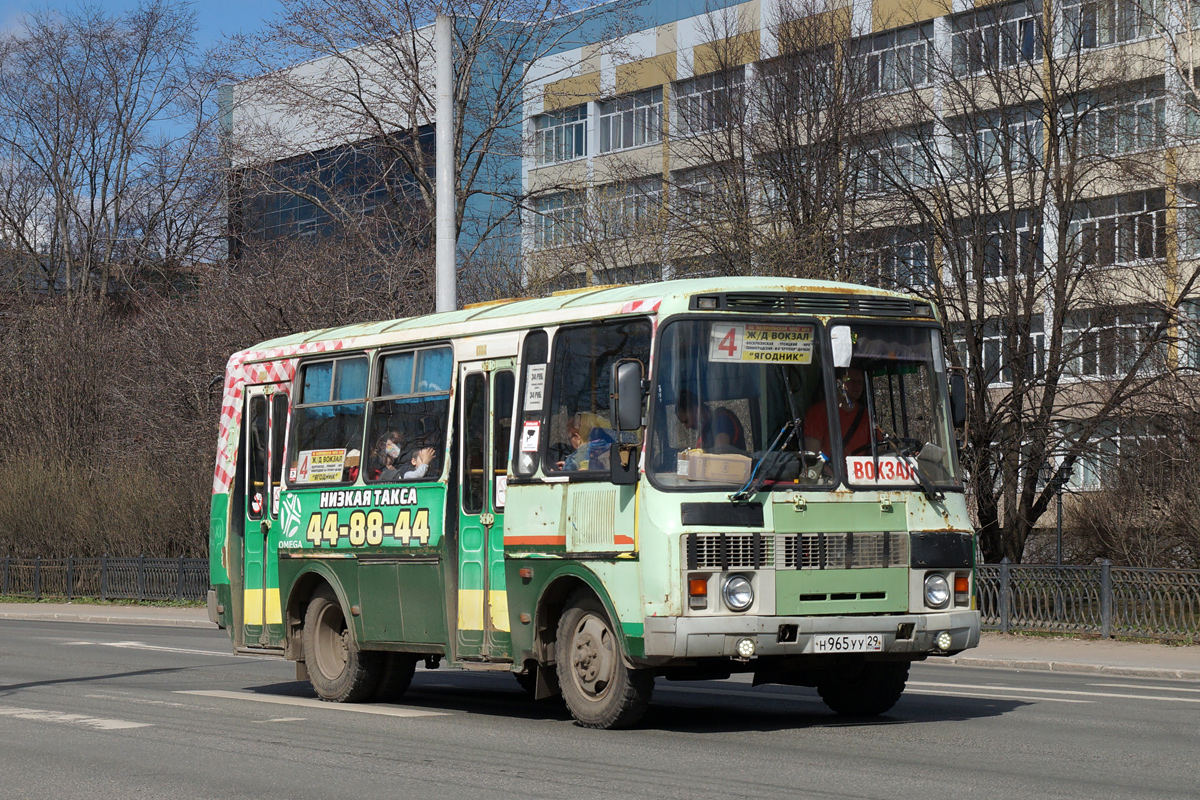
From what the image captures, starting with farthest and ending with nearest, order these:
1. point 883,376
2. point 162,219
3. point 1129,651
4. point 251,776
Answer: point 162,219 < point 1129,651 < point 883,376 < point 251,776

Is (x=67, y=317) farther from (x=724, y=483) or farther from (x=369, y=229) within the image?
(x=724, y=483)

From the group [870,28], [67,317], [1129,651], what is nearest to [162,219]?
[67,317]

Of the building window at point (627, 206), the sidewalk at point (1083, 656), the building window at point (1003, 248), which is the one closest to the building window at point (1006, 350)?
the building window at point (1003, 248)

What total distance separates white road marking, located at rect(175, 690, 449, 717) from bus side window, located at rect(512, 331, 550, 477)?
2298 millimetres

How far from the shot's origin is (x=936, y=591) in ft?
36.3

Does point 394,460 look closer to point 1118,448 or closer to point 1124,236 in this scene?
point 1118,448

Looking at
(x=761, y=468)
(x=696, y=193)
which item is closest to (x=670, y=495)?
(x=761, y=468)

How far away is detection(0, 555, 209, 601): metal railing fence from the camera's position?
3578 cm

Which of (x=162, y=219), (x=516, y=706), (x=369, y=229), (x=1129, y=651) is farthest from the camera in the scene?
(x=162, y=219)

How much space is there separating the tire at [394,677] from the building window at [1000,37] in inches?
700

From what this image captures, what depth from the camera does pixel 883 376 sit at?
1134 centimetres

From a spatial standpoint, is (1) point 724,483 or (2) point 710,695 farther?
(2) point 710,695

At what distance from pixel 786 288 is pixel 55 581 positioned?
3279cm

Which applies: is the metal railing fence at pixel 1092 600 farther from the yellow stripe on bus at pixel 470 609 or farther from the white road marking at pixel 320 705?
the yellow stripe on bus at pixel 470 609
